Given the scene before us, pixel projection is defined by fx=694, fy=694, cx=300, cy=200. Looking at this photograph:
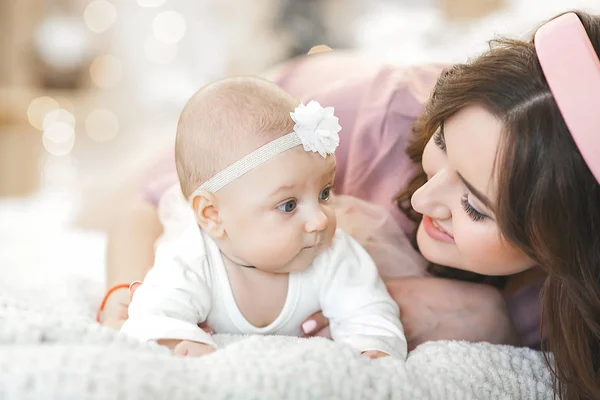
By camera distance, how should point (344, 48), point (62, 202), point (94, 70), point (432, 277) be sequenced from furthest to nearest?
point (94, 70) → point (344, 48) → point (62, 202) → point (432, 277)

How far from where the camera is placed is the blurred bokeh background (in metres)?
3.09

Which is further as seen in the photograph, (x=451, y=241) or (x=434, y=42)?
(x=434, y=42)

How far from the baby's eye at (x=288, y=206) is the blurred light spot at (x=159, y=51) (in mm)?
2669

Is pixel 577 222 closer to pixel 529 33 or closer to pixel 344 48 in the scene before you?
pixel 529 33

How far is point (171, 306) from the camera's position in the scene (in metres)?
0.99

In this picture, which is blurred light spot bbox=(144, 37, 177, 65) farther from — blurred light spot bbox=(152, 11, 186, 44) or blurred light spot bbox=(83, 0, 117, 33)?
blurred light spot bbox=(83, 0, 117, 33)

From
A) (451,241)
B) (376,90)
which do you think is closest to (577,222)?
(451,241)

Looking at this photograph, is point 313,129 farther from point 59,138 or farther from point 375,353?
point 59,138

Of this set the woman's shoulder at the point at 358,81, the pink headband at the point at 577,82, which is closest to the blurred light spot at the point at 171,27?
the woman's shoulder at the point at 358,81

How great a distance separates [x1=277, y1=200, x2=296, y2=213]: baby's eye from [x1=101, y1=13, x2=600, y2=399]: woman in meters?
0.20

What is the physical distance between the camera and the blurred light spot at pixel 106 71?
3719 millimetres

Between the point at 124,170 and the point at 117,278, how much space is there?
67 cm

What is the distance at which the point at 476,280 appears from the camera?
1.28 m

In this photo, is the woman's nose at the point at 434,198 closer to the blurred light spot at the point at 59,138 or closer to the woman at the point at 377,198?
the woman at the point at 377,198
